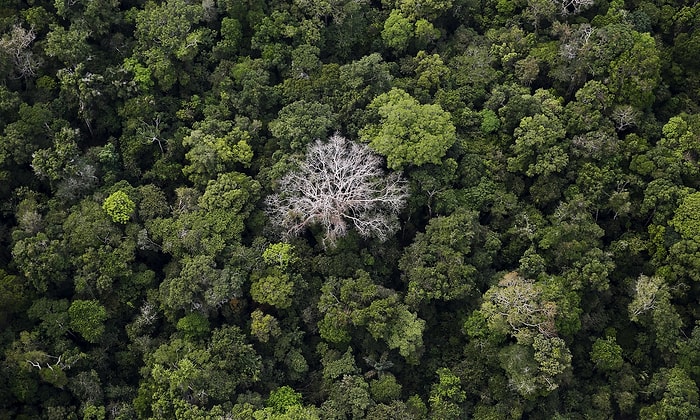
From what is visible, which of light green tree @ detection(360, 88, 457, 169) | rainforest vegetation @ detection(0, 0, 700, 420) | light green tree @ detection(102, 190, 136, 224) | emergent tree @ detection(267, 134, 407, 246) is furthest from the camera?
light green tree @ detection(360, 88, 457, 169)

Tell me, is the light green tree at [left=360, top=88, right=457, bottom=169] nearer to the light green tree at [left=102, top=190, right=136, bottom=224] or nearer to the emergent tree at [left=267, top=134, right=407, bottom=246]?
the emergent tree at [left=267, top=134, right=407, bottom=246]

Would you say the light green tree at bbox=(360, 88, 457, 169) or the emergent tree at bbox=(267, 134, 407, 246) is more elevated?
the light green tree at bbox=(360, 88, 457, 169)

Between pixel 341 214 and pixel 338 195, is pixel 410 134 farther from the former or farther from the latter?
pixel 341 214

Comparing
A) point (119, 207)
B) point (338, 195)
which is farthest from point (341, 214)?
point (119, 207)

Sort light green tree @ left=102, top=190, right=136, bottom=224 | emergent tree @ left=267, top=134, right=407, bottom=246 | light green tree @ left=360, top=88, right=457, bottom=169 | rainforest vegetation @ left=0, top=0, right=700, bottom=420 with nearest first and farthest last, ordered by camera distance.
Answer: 1. rainforest vegetation @ left=0, top=0, right=700, bottom=420
2. emergent tree @ left=267, top=134, right=407, bottom=246
3. light green tree @ left=102, top=190, right=136, bottom=224
4. light green tree @ left=360, top=88, right=457, bottom=169

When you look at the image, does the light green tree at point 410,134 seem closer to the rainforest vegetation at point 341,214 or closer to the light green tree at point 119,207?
the rainforest vegetation at point 341,214

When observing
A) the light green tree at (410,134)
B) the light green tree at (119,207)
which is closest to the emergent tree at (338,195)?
the light green tree at (410,134)

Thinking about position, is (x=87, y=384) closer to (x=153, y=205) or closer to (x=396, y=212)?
(x=153, y=205)

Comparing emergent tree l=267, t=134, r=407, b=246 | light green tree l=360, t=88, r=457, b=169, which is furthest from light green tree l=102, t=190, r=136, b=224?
light green tree l=360, t=88, r=457, b=169

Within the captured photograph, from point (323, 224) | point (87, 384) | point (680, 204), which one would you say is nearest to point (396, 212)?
point (323, 224)

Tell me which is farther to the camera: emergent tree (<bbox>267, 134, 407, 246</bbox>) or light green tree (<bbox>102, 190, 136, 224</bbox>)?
light green tree (<bbox>102, 190, 136, 224</bbox>)
